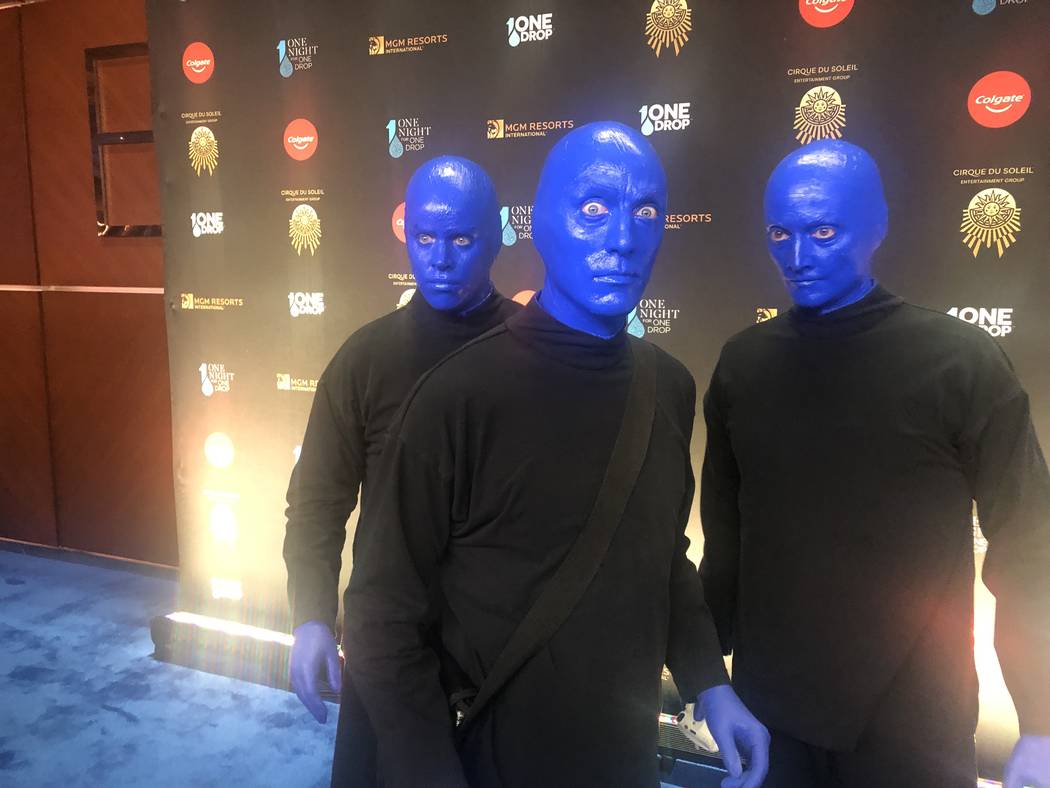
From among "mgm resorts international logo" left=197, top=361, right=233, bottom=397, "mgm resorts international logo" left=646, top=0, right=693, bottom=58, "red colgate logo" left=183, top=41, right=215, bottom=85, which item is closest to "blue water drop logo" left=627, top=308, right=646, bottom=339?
"mgm resorts international logo" left=646, top=0, right=693, bottom=58

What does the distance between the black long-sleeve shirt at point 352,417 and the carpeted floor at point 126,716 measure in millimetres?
1076

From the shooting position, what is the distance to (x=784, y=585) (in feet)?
5.00

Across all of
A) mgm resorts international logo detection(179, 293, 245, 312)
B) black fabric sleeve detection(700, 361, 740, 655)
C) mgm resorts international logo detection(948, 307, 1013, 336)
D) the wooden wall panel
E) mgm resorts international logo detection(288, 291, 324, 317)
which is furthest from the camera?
the wooden wall panel

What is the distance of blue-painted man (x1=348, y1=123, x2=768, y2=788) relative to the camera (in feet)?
3.33

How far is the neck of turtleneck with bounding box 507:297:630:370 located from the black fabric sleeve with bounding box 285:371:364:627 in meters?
0.84

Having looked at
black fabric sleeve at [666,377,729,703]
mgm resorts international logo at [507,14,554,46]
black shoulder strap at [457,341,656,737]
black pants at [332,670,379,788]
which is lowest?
black pants at [332,670,379,788]

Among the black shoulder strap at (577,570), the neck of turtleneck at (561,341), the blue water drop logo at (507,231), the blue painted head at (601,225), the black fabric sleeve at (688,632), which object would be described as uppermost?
the blue water drop logo at (507,231)

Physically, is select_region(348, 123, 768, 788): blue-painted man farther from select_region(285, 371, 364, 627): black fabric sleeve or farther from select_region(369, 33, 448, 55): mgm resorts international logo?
select_region(369, 33, 448, 55): mgm resorts international logo

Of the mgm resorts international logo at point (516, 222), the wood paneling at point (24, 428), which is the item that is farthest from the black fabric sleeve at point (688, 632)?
the wood paneling at point (24, 428)

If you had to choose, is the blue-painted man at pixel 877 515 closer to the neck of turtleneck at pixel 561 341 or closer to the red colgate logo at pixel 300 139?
the neck of turtleneck at pixel 561 341

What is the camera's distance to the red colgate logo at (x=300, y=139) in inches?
114

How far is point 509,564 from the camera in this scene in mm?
1035

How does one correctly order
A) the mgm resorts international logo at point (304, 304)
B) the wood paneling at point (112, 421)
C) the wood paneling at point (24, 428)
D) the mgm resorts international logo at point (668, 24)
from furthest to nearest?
the wood paneling at point (24, 428)
the wood paneling at point (112, 421)
the mgm resorts international logo at point (304, 304)
the mgm resorts international logo at point (668, 24)

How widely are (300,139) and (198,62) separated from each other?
581mm
